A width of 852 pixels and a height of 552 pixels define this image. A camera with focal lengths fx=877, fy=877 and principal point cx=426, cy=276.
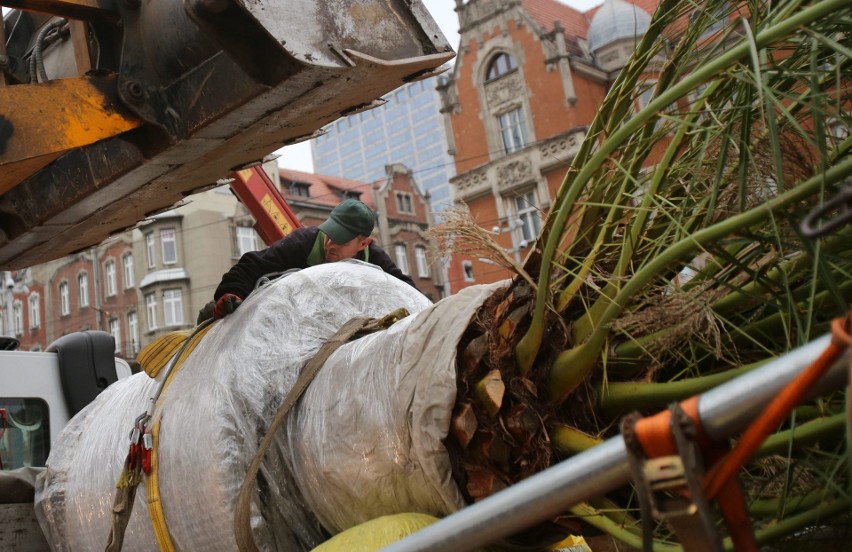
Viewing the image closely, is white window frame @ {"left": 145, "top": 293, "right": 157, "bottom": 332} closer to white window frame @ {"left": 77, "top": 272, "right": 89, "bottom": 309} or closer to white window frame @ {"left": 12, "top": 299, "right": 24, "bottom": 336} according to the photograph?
white window frame @ {"left": 77, "top": 272, "right": 89, "bottom": 309}

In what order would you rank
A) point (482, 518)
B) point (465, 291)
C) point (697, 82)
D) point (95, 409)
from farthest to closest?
point (95, 409) < point (465, 291) < point (697, 82) < point (482, 518)

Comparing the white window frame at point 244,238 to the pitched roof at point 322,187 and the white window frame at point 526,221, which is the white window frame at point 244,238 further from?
the white window frame at point 526,221

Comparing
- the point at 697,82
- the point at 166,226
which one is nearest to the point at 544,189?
the point at 166,226

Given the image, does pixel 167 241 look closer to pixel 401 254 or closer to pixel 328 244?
pixel 401 254

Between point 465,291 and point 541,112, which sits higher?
point 541,112

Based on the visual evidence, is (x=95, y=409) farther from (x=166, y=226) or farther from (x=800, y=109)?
(x=166, y=226)

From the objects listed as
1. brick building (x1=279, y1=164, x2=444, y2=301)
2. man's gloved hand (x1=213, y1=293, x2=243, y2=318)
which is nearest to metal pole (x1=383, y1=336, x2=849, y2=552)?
man's gloved hand (x1=213, y1=293, x2=243, y2=318)

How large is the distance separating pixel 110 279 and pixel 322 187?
9.31 m

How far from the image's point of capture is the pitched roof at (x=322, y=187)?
33.5 m

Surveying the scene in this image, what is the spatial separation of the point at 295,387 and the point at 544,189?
19.3m

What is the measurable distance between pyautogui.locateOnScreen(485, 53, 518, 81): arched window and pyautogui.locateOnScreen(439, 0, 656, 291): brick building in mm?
28

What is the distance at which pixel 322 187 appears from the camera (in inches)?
1454

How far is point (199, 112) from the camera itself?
7.98ft

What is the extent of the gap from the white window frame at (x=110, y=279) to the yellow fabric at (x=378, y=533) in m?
32.7
